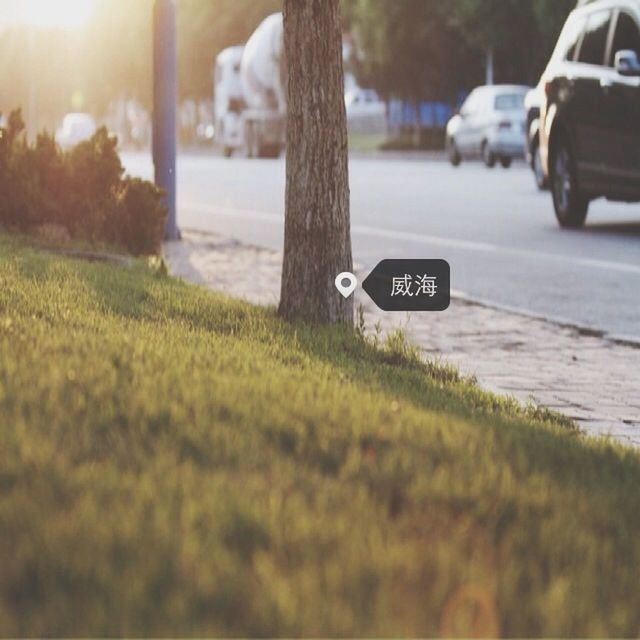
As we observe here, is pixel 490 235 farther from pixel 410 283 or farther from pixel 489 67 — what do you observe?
pixel 489 67

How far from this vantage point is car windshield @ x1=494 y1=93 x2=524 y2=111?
1535 inches

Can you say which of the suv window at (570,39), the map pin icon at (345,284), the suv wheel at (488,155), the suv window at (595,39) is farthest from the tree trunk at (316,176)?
the suv wheel at (488,155)

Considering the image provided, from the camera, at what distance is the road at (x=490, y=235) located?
12.1 m

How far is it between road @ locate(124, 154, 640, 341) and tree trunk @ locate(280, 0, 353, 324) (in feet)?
7.60

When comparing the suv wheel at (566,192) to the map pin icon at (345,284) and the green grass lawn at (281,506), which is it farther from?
the green grass lawn at (281,506)

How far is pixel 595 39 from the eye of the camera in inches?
682

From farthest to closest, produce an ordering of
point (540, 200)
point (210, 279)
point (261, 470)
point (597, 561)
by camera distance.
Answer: point (540, 200)
point (210, 279)
point (261, 470)
point (597, 561)

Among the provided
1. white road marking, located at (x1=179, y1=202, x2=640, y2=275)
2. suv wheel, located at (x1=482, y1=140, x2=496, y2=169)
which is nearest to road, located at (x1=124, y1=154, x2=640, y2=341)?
white road marking, located at (x1=179, y1=202, x2=640, y2=275)

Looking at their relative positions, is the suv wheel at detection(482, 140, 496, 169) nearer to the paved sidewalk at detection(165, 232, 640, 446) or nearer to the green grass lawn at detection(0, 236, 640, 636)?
the paved sidewalk at detection(165, 232, 640, 446)

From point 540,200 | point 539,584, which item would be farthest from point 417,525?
point 540,200

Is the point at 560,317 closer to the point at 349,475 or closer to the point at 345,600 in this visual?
the point at 349,475

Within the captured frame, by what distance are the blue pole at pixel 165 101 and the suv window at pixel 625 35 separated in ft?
13.6

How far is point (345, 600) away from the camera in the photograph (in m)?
3.35

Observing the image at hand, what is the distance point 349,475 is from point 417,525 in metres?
0.42
